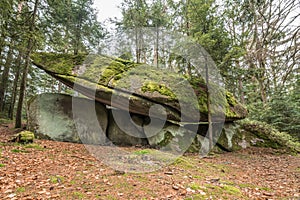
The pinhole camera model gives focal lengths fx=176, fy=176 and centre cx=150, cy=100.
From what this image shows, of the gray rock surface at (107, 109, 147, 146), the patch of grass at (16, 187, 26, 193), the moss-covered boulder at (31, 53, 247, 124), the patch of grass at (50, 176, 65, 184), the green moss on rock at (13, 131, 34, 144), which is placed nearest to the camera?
the patch of grass at (16, 187, 26, 193)

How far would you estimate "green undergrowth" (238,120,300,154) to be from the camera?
8703 mm

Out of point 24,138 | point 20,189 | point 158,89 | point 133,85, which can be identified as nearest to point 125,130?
point 133,85

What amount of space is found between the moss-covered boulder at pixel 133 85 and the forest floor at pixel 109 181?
290cm

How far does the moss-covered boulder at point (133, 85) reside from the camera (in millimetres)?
7055

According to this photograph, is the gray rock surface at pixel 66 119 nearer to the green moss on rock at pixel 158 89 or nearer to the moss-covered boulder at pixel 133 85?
the moss-covered boulder at pixel 133 85

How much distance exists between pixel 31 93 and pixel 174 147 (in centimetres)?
1328

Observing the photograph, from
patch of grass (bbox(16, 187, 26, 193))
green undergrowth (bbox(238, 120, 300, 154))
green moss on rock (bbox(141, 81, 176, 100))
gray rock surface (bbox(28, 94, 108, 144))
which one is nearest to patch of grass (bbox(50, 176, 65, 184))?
patch of grass (bbox(16, 187, 26, 193))

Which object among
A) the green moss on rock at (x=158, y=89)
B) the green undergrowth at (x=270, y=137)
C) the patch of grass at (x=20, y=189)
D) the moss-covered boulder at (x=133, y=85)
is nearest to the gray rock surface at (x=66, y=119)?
the moss-covered boulder at (x=133, y=85)

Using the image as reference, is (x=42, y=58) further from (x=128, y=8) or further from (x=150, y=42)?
(x=150, y=42)

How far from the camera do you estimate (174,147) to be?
7938 millimetres

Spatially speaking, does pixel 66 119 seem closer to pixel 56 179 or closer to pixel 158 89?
pixel 158 89

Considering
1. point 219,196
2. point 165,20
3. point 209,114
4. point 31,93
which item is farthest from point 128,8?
point 219,196

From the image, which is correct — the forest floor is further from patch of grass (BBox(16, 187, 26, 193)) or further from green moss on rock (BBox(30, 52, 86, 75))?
green moss on rock (BBox(30, 52, 86, 75))

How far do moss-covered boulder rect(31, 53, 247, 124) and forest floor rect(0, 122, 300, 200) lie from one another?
9.52 ft
